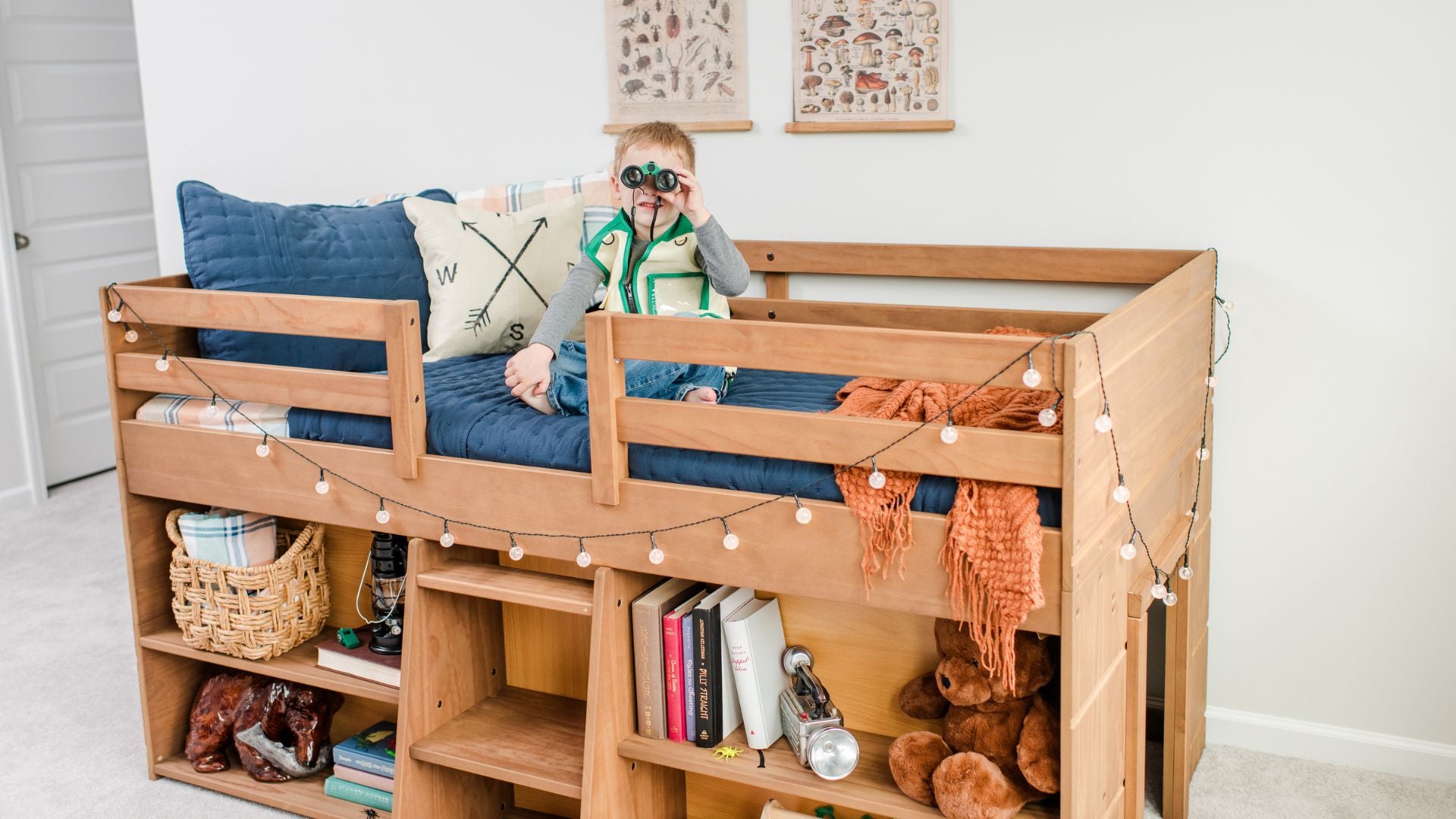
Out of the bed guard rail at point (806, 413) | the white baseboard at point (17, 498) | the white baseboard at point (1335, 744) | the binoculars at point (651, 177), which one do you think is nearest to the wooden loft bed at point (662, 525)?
the bed guard rail at point (806, 413)

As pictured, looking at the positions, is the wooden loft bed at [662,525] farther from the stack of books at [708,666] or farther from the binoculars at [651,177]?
the binoculars at [651,177]

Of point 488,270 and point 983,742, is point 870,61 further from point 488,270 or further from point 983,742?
point 983,742

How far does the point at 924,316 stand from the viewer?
214 cm

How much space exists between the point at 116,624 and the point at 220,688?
2.72ft

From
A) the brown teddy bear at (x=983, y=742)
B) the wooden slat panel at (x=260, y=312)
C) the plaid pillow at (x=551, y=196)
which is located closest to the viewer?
the brown teddy bear at (x=983, y=742)

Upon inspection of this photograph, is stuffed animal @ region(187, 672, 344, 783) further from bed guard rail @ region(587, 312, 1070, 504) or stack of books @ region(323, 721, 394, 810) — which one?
bed guard rail @ region(587, 312, 1070, 504)

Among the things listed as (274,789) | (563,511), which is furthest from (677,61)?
(274,789)

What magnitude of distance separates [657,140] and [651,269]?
0.71ft

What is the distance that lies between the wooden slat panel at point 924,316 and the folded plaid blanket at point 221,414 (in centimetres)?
84

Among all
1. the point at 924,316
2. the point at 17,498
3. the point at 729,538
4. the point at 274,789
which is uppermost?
the point at 924,316

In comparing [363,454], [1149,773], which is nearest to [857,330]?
[363,454]

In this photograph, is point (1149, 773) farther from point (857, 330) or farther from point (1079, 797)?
point (857, 330)

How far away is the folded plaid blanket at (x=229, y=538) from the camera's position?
7.22 ft

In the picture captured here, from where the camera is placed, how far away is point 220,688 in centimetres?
234
